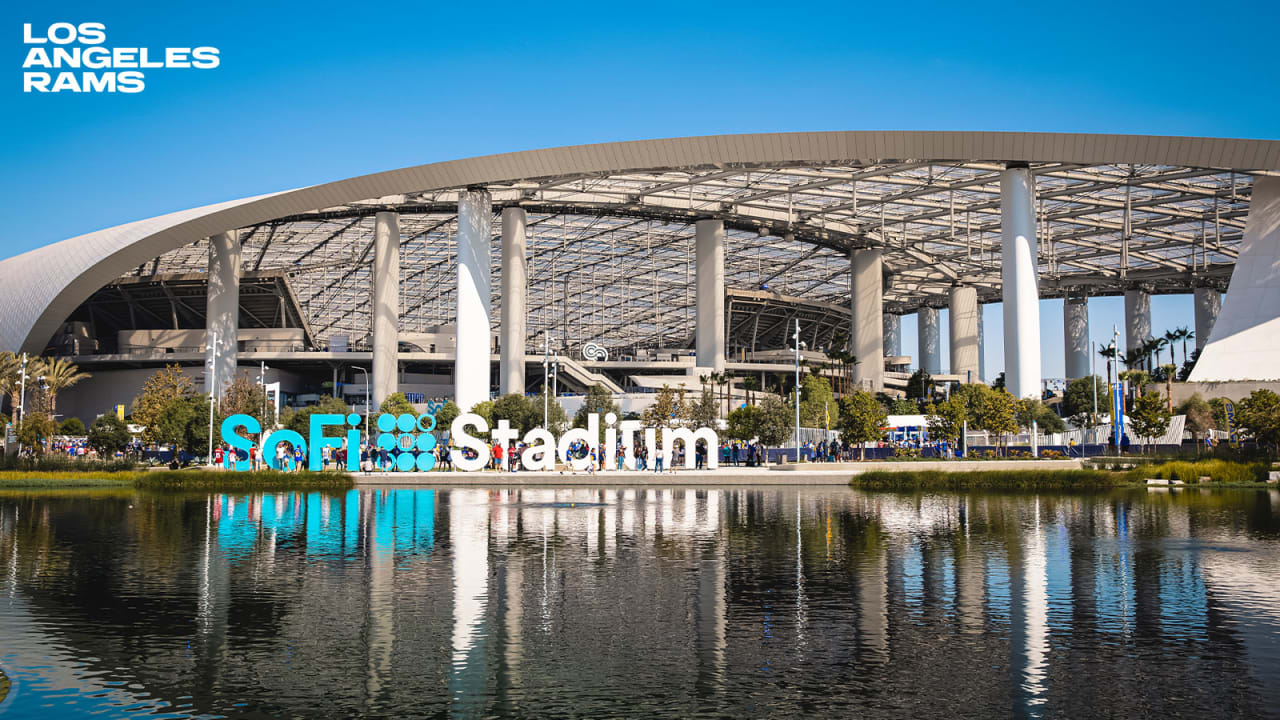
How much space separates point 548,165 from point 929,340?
6501 centimetres

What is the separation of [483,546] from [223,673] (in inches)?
395

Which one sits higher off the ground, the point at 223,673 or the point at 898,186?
the point at 898,186

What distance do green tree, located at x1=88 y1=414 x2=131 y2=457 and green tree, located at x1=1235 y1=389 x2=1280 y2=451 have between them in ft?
172

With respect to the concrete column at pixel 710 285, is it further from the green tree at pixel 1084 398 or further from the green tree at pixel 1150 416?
the green tree at pixel 1150 416

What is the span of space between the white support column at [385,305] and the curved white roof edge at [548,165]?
254 inches

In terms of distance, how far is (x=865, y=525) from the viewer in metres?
24.5

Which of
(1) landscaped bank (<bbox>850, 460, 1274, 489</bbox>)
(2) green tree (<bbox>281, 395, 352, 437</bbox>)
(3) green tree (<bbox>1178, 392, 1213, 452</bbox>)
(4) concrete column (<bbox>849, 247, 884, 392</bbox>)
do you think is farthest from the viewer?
(4) concrete column (<bbox>849, 247, 884, 392</bbox>)

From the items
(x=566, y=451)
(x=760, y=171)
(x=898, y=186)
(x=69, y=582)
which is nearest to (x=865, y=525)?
(x=69, y=582)

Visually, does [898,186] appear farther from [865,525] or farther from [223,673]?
[223,673]

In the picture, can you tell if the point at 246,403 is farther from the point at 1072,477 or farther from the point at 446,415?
the point at 1072,477

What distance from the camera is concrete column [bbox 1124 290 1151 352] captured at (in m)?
96.2

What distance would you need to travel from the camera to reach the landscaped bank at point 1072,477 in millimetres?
37188

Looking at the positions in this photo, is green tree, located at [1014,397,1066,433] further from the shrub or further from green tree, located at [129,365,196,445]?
green tree, located at [129,365,196,445]

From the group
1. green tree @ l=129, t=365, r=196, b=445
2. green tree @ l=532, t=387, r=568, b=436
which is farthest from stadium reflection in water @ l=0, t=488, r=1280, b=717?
green tree @ l=532, t=387, r=568, b=436
